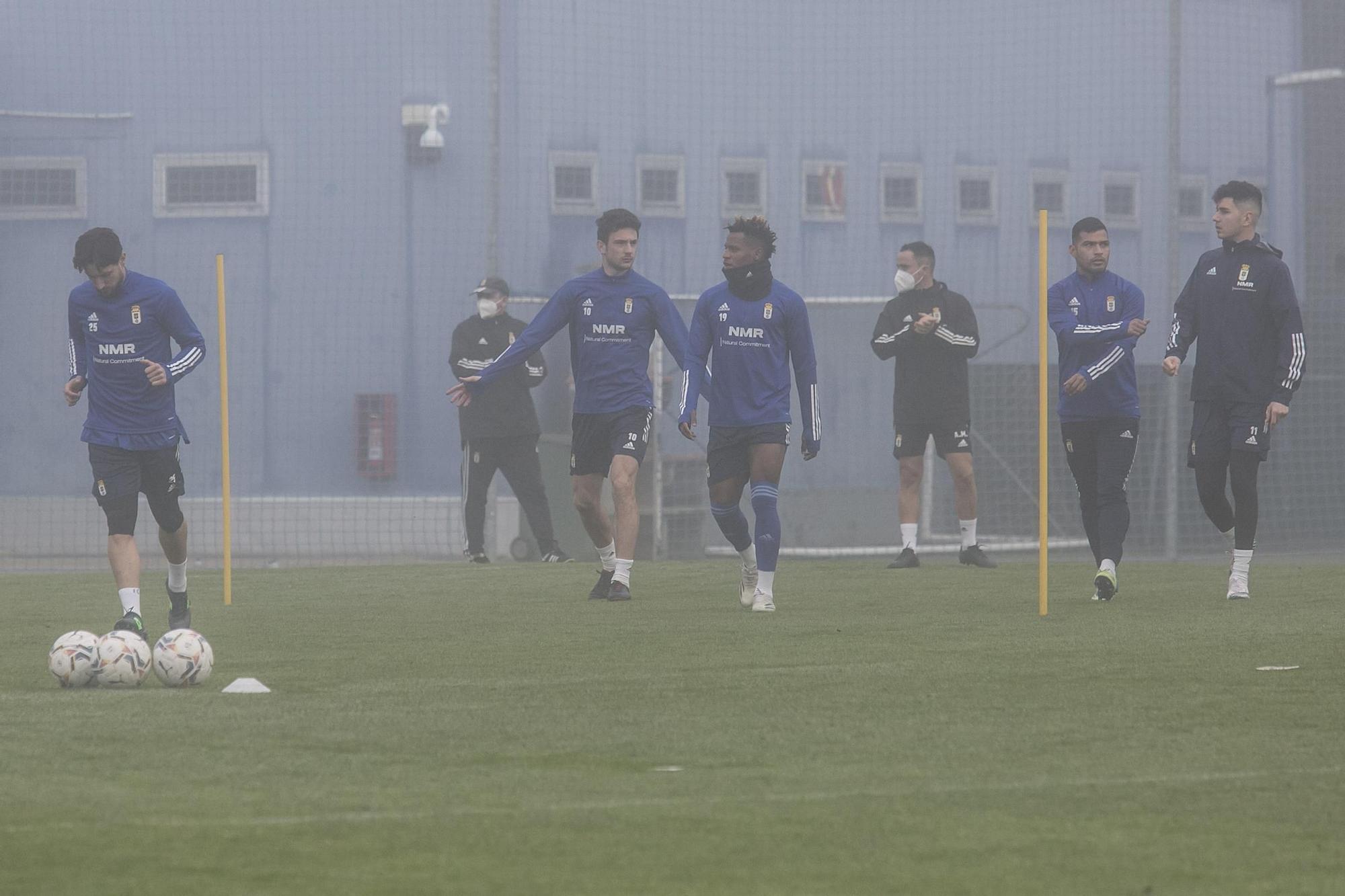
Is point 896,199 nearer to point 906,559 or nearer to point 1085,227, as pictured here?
point 906,559

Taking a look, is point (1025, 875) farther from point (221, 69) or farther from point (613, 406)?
point (221, 69)

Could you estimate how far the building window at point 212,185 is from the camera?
66.3 ft

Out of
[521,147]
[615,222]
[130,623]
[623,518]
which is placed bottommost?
[130,623]

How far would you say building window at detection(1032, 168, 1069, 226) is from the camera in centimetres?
2061

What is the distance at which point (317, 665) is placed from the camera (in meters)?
7.94

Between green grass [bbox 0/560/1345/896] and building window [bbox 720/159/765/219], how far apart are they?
37.5 ft

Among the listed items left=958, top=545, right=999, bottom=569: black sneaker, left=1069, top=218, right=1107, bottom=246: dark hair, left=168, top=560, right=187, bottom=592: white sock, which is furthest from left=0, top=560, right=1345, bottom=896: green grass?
left=958, top=545, right=999, bottom=569: black sneaker

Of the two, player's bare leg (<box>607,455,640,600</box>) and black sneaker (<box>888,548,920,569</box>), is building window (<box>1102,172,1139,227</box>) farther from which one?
player's bare leg (<box>607,455,640,600</box>)

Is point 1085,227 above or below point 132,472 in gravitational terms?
above

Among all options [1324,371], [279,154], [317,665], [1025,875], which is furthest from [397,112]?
[1025,875]

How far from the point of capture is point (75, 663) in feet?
23.4

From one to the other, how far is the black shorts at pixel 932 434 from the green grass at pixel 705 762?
4768mm

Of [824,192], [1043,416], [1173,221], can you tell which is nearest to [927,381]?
[1043,416]

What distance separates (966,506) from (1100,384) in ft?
12.4
